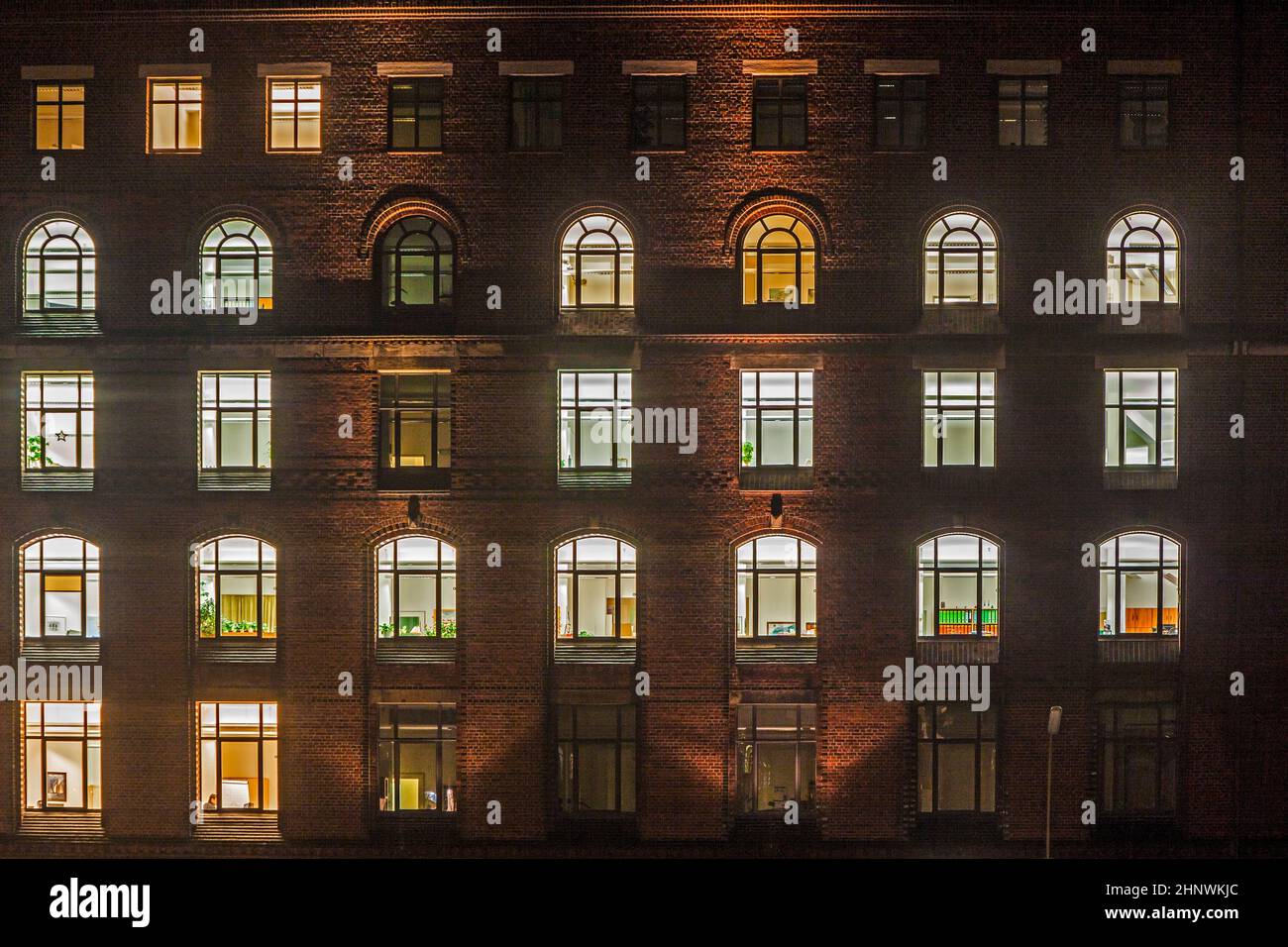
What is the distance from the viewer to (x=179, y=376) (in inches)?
971

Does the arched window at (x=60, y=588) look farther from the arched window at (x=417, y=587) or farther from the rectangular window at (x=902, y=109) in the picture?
the rectangular window at (x=902, y=109)

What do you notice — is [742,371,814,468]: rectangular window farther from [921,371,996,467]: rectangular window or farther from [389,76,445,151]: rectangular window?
[389,76,445,151]: rectangular window

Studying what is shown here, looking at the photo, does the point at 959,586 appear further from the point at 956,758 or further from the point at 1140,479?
the point at 1140,479

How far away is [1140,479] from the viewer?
24406 millimetres

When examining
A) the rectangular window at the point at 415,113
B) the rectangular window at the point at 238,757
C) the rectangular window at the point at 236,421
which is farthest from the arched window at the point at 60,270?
the rectangular window at the point at 238,757

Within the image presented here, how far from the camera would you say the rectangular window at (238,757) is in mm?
24672

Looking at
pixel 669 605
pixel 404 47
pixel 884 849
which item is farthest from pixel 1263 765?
pixel 404 47

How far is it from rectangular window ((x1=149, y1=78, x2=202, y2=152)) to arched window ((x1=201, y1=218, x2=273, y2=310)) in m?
1.65

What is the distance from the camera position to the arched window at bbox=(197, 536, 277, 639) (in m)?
24.7

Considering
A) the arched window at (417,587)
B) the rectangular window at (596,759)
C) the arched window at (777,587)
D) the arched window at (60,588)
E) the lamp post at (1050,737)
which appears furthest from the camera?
the arched window at (60,588)

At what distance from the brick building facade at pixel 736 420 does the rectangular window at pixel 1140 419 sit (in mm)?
226

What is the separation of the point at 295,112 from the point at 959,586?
47.7ft

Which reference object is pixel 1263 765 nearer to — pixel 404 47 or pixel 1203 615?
pixel 1203 615

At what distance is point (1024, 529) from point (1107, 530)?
1461 mm
